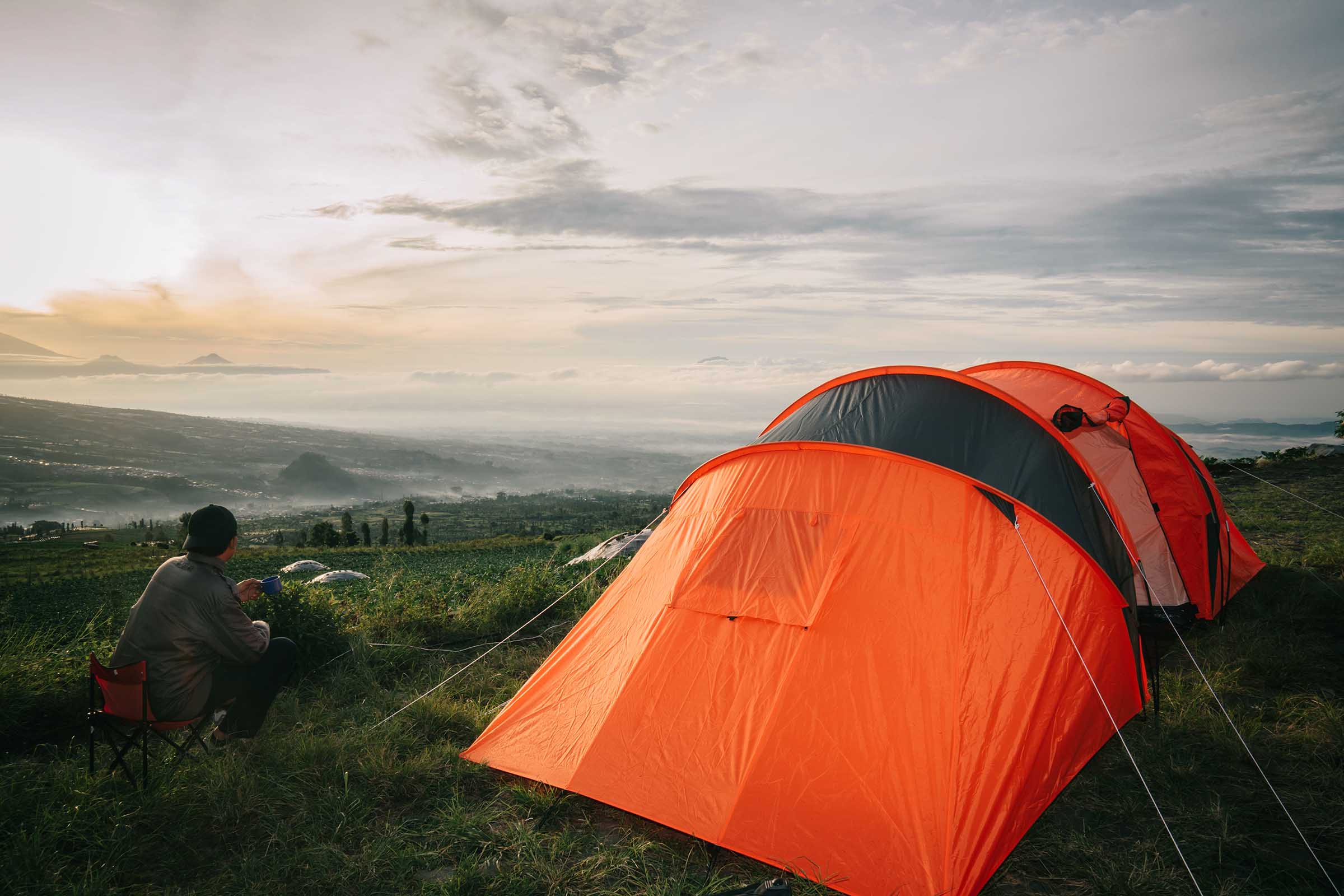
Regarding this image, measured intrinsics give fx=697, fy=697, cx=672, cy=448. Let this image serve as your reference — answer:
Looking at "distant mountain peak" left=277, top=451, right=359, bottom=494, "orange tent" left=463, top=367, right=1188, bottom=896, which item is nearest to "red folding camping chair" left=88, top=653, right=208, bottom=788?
"orange tent" left=463, top=367, right=1188, bottom=896

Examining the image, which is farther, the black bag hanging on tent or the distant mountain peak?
the distant mountain peak

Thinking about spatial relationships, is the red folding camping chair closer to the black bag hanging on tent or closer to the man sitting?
the man sitting

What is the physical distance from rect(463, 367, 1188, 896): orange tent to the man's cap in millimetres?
2194

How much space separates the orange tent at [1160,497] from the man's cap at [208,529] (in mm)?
7428

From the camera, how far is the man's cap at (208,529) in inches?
178

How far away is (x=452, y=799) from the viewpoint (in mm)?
4293

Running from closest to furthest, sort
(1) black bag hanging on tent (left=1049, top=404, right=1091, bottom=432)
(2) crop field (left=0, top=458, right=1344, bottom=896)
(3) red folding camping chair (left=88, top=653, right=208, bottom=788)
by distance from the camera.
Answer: (2) crop field (left=0, top=458, right=1344, bottom=896) → (3) red folding camping chair (left=88, top=653, right=208, bottom=788) → (1) black bag hanging on tent (left=1049, top=404, right=1091, bottom=432)

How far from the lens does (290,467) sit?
134 metres

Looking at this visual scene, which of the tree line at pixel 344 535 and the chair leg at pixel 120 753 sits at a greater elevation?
the chair leg at pixel 120 753

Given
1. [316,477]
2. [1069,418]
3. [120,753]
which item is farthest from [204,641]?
[316,477]

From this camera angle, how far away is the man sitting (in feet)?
14.3

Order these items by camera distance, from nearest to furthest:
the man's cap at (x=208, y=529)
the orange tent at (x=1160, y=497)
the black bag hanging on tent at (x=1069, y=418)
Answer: the man's cap at (x=208, y=529), the black bag hanging on tent at (x=1069, y=418), the orange tent at (x=1160, y=497)

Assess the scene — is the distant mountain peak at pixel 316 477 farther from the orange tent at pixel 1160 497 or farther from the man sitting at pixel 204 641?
the orange tent at pixel 1160 497

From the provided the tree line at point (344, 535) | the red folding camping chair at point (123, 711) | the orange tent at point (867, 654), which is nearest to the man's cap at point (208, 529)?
the red folding camping chair at point (123, 711)
